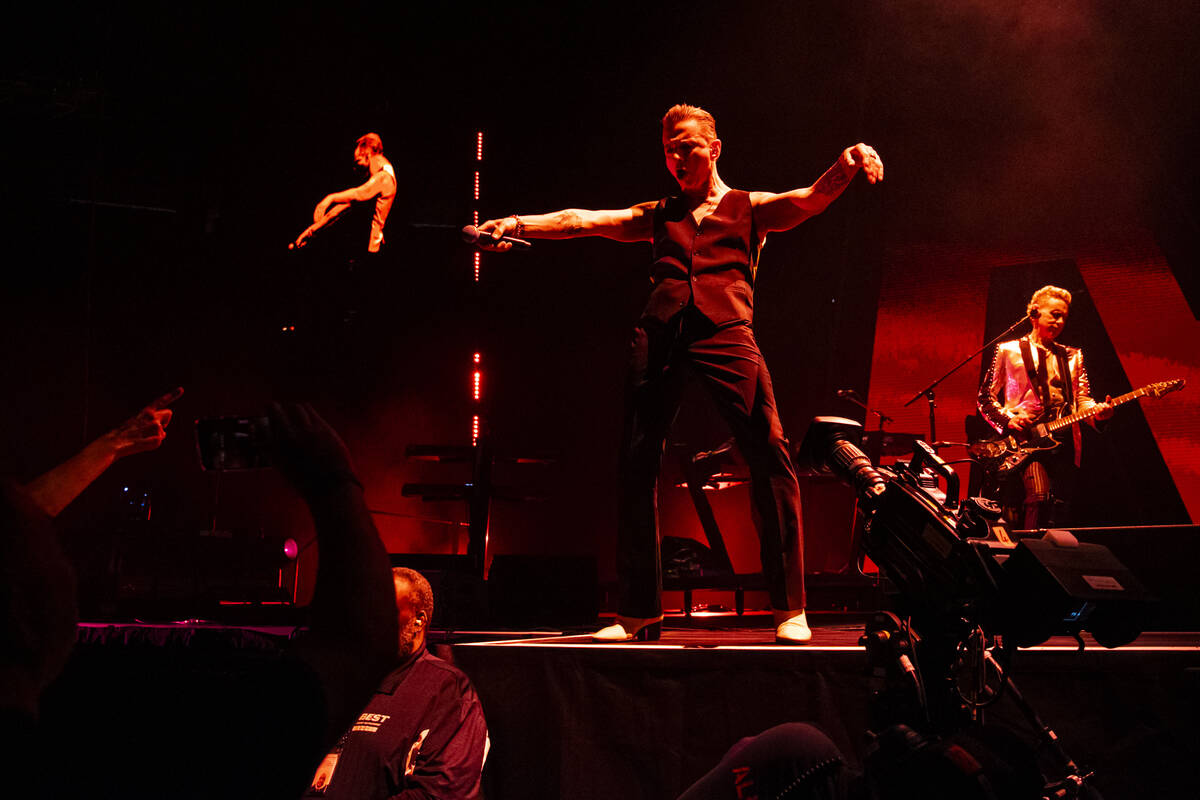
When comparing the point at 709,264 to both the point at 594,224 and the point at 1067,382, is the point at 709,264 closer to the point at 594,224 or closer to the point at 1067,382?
the point at 594,224

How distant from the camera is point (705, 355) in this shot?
357 cm

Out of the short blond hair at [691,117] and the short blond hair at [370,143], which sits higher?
the short blond hair at [370,143]

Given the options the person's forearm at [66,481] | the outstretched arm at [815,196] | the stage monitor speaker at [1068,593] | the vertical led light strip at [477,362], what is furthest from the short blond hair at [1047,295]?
the person's forearm at [66,481]

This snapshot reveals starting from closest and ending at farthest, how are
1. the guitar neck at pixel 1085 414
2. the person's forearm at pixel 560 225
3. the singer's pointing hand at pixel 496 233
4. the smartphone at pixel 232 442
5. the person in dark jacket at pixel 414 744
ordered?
the smartphone at pixel 232 442 → the person in dark jacket at pixel 414 744 → the singer's pointing hand at pixel 496 233 → the person's forearm at pixel 560 225 → the guitar neck at pixel 1085 414

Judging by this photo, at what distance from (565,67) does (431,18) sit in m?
1.27

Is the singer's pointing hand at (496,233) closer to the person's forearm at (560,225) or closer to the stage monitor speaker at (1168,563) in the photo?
the person's forearm at (560,225)

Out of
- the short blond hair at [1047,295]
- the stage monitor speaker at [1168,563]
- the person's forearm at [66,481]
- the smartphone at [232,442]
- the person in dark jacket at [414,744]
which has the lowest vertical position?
the person in dark jacket at [414,744]

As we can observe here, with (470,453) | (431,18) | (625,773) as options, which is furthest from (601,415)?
(625,773)

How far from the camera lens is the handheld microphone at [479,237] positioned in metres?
3.44

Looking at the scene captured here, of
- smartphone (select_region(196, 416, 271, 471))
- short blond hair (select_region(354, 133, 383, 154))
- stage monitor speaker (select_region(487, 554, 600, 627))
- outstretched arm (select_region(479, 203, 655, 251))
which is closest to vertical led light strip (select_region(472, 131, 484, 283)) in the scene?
short blond hair (select_region(354, 133, 383, 154))

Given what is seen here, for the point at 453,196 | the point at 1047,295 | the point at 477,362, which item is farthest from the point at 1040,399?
the point at 453,196

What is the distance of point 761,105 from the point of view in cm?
782

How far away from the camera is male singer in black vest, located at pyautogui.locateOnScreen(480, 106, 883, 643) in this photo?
342 cm

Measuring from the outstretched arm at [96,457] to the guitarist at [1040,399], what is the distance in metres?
6.43
